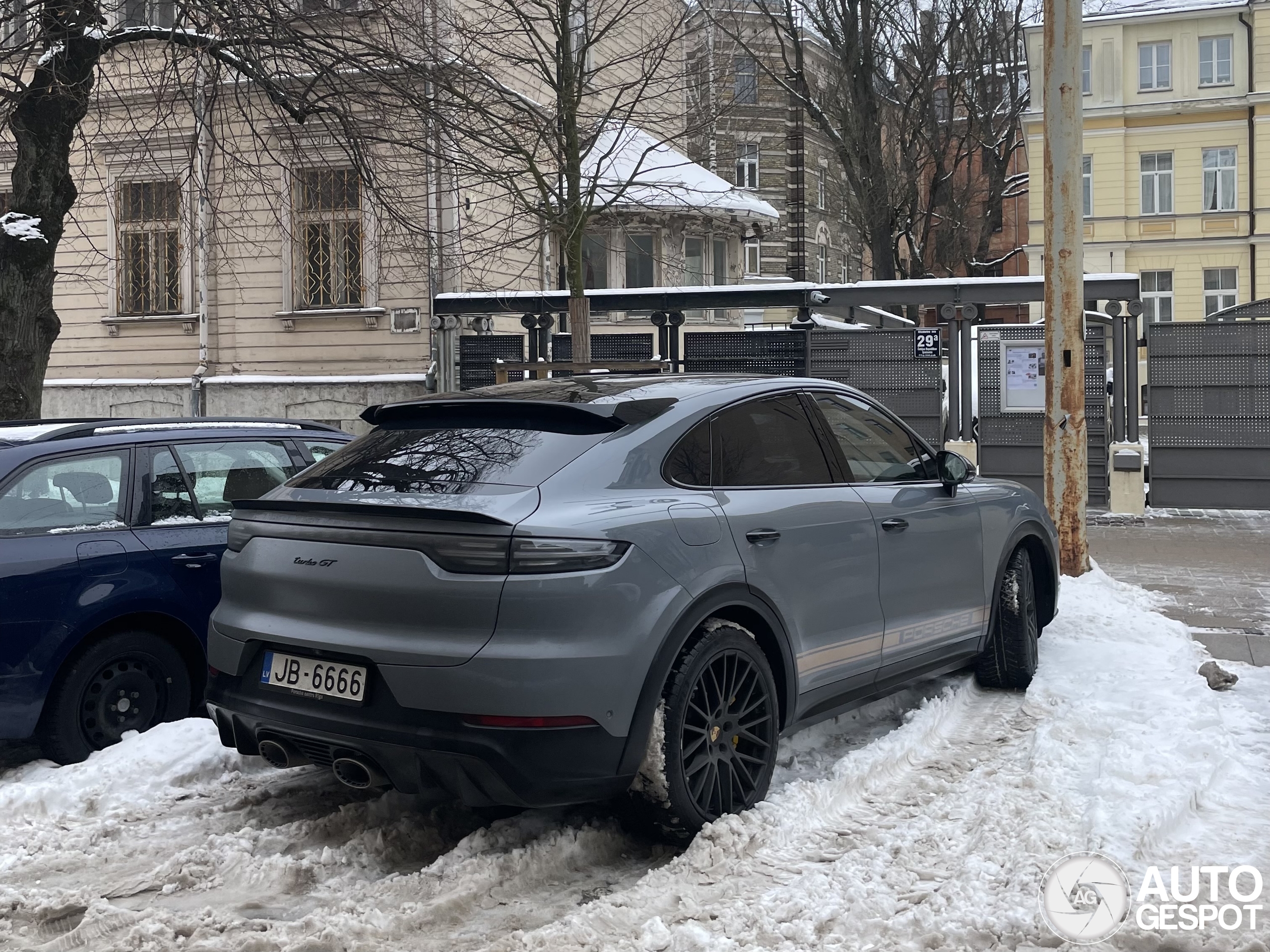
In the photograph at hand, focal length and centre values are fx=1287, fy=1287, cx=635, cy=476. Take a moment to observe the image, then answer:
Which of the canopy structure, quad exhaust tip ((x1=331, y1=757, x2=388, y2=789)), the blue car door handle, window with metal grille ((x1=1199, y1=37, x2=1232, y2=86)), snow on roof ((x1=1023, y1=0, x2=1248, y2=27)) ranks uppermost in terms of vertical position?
snow on roof ((x1=1023, y1=0, x2=1248, y2=27))

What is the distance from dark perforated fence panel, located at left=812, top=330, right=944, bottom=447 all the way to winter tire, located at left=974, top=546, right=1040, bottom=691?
9177 mm

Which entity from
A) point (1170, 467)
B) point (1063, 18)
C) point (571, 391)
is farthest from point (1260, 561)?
point (571, 391)

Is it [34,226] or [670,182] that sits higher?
[670,182]

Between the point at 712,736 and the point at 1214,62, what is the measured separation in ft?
153

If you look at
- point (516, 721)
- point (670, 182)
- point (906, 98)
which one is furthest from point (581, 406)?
point (906, 98)

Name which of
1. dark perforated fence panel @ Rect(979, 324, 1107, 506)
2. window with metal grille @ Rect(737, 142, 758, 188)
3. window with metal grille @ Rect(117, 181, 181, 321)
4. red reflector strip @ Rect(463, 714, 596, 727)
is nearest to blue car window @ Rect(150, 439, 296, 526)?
red reflector strip @ Rect(463, 714, 596, 727)

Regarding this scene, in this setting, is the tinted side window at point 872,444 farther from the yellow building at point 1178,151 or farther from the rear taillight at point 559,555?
the yellow building at point 1178,151

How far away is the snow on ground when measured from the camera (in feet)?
11.9

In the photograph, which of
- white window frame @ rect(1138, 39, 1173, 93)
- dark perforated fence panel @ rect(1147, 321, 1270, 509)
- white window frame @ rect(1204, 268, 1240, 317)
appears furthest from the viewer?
white window frame @ rect(1138, 39, 1173, 93)

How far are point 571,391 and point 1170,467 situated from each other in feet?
39.9

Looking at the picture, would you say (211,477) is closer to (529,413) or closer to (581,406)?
(529,413)

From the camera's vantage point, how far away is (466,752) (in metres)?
3.88

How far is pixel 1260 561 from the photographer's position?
11.5m

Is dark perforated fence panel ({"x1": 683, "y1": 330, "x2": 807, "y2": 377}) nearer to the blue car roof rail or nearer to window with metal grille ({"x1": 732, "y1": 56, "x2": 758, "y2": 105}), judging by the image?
window with metal grille ({"x1": 732, "y1": 56, "x2": 758, "y2": 105})
